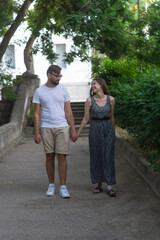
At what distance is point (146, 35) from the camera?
1262 cm

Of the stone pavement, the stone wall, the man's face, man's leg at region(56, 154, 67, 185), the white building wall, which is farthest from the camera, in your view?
the white building wall

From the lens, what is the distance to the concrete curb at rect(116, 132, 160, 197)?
6435 millimetres

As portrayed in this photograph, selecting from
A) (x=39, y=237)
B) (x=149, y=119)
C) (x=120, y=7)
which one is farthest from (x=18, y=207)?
(x=120, y=7)

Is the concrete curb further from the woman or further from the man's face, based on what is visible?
the man's face

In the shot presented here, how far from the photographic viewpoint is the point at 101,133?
21.7 ft

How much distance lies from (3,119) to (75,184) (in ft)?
34.8

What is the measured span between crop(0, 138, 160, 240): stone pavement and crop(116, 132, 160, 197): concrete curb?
0.35 feet

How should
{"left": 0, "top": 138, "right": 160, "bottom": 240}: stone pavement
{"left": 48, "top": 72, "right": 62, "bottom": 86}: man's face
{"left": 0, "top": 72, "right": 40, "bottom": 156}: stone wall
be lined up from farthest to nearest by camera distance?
{"left": 0, "top": 72, "right": 40, "bottom": 156}: stone wall
{"left": 48, "top": 72, "right": 62, "bottom": 86}: man's face
{"left": 0, "top": 138, "right": 160, "bottom": 240}: stone pavement

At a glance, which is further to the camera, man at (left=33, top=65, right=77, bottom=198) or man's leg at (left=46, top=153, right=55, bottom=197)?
man's leg at (left=46, top=153, right=55, bottom=197)

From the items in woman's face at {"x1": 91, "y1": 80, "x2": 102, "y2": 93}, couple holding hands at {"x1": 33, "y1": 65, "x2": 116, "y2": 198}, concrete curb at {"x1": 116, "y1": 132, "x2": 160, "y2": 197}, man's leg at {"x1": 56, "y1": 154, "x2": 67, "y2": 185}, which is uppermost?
woman's face at {"x1": 91, "y1": 80, "x2": 102, "y2": 93}

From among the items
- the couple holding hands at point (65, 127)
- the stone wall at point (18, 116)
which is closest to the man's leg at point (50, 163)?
the couple holding hands at point (65, 127)

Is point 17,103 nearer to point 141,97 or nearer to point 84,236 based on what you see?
point 141,97

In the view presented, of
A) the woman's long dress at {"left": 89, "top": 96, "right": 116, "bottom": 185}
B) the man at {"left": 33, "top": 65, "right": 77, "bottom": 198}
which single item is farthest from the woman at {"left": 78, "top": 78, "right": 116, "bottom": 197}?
the man at {"left": 33, "top": 65, "right": 77, "bottom": 198}

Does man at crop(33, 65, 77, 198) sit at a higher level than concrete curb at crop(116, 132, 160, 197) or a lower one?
higher
